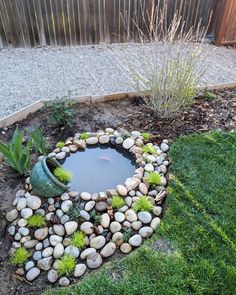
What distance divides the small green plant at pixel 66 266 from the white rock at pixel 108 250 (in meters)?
0.20

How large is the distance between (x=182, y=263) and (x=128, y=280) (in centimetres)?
36

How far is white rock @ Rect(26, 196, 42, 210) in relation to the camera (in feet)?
7.09

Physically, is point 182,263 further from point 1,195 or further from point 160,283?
point 1,195

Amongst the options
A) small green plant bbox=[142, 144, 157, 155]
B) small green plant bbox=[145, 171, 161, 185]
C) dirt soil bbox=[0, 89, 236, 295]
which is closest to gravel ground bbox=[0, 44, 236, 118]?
dirt soil bbox=[0, 89, 236, 295]

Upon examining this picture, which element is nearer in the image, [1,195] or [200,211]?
[200,211]

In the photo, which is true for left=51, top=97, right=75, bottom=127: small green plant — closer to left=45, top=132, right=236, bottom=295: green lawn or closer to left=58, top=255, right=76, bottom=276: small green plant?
left=45, top=132, right=236, bottom=295: green lawn

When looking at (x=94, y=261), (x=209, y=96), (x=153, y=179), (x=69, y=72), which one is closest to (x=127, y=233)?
(x=94, y=261)

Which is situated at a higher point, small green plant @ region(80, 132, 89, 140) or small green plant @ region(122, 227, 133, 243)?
small green plant @ region(80, 132, 89, 140)

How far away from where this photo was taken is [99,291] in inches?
67.9

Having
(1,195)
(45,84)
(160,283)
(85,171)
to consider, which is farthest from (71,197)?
(45,84)

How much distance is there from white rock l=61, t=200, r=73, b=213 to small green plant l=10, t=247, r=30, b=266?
1.26 ft

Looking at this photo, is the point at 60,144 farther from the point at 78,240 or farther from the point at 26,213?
the point at 78,240

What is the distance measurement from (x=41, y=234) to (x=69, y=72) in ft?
8.55

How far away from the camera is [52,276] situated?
182cm
